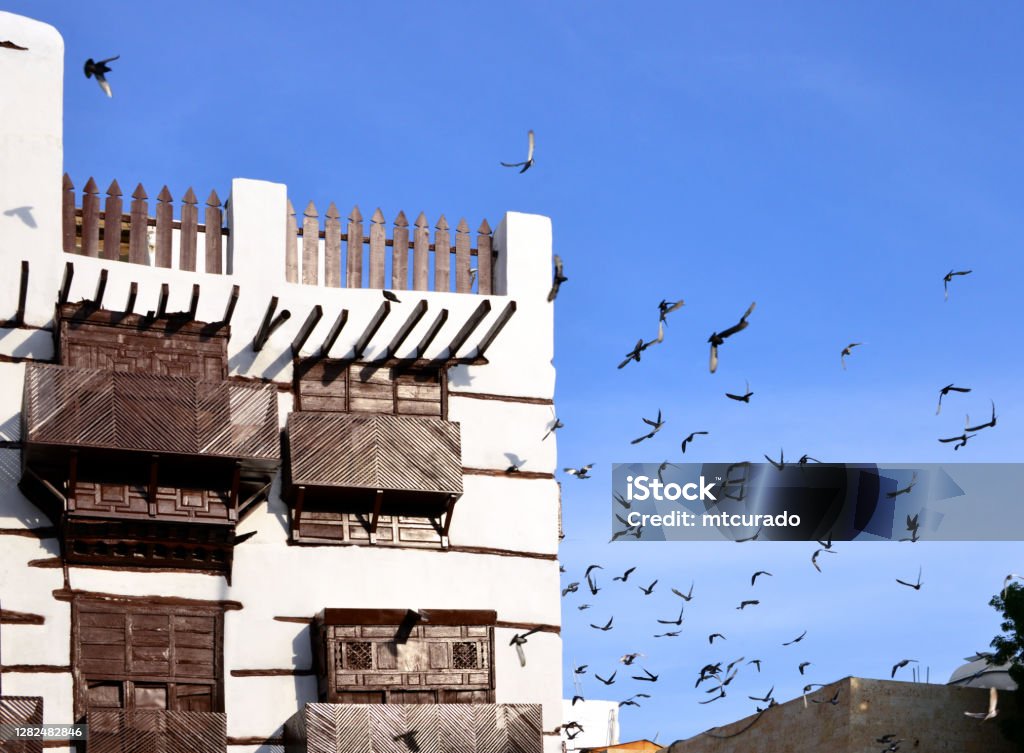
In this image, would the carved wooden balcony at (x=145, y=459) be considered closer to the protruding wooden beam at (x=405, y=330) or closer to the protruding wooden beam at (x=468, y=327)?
the protruding wooden beam at (x=405, y=330)

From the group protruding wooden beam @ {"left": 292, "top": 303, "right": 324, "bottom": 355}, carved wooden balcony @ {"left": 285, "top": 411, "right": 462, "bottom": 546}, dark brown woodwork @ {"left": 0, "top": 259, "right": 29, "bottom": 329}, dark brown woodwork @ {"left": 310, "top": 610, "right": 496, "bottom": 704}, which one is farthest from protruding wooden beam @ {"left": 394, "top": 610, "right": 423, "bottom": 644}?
dark brown woodwork @ {"left": 0, "top": 259, "right": 29, "bottom": 329}

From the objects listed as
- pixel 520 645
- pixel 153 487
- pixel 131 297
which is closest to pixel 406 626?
pixel 520 645

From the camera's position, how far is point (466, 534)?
22.2m

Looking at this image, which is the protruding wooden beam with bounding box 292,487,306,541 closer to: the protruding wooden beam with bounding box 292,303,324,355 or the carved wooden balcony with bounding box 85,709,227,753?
the protruding wooden beam with bounding box 292,303,324,355

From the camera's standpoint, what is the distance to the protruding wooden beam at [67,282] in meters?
20.9

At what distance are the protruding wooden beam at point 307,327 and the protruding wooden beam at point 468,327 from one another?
5.81 feet

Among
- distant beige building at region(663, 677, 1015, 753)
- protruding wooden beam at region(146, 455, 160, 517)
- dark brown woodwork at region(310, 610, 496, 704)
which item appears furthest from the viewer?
distant beige building at region(663, 677, 1015, 753)

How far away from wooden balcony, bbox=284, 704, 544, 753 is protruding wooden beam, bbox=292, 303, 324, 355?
4653 millimetres

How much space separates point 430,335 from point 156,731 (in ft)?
20.0

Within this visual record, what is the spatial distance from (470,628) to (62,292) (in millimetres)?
6445

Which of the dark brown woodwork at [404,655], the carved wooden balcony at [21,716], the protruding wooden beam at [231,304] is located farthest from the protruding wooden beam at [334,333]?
the carved wooden balcony at [21,716]

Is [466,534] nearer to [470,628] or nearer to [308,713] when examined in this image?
[470,628]

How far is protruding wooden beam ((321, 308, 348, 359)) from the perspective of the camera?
21.8 m

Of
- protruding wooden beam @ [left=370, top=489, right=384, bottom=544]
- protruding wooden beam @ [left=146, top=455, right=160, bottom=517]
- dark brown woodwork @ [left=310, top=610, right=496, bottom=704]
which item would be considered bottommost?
dark brown woodwork @ [left=310, top=610, right=496, bottom=704]
